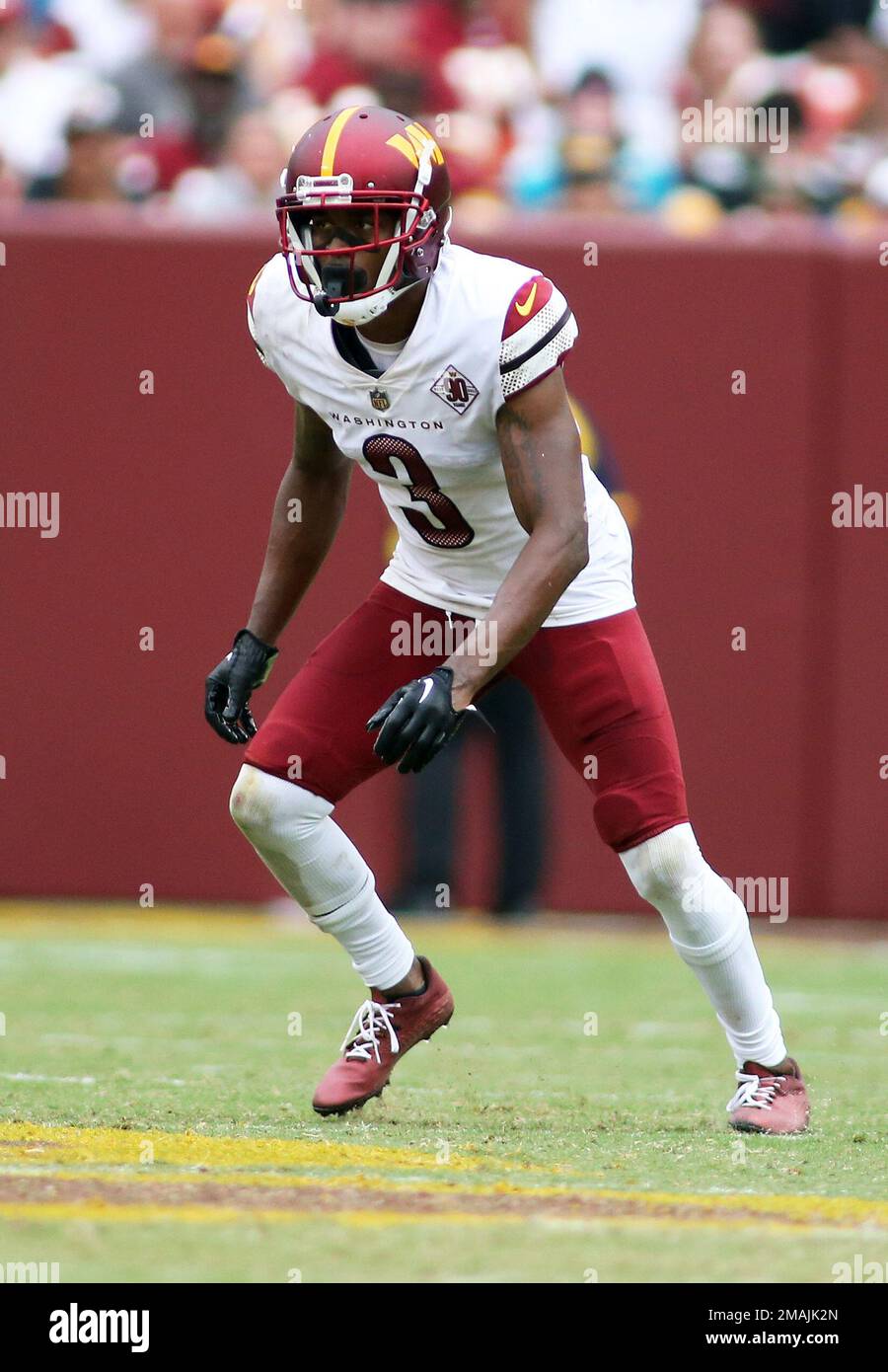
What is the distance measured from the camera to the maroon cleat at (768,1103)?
13.8 ft

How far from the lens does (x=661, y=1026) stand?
6.02 meters

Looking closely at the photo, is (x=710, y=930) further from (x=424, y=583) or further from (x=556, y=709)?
(x=424, y=583)

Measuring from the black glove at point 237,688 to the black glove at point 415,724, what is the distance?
2.37 ft

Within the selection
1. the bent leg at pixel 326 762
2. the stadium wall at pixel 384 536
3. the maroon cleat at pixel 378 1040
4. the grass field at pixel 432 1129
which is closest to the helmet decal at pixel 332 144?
the bent leg at pixel 326 762

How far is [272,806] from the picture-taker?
424 centimetres

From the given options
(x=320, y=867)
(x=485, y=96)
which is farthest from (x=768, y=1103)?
(x=485, y=96)

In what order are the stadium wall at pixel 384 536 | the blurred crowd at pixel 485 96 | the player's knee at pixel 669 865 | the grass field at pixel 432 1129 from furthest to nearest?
the blurred crowd at pixel 485 96
the stadium wall at pixel 384 536
the player's knee at pixel 669 865
the grass field at pixel 432 1129

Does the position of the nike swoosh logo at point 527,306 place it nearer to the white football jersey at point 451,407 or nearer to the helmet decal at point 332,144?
the white football jersey at point 451,407

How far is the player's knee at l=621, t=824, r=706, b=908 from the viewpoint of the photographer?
4.10 m

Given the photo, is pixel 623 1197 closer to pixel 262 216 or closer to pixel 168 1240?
pixel 168 1240

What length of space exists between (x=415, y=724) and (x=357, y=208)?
3.10 feet

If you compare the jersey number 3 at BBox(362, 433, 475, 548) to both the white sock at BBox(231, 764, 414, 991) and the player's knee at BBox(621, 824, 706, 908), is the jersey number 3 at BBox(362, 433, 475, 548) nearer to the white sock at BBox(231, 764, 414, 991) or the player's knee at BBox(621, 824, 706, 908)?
the white sock at BBox(231, 764, 414, 991)

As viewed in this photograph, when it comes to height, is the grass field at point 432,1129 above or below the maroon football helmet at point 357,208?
below
